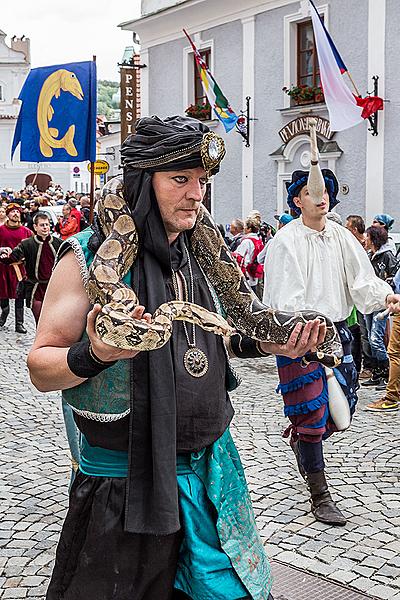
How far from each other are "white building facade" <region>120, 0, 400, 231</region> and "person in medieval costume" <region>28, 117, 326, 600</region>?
13.4 metres

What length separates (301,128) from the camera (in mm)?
18516

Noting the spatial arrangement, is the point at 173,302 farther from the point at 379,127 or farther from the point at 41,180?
the point at 41,180

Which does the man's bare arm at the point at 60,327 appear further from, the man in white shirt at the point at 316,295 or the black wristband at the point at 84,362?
the man in white shirt at the point at 316,295

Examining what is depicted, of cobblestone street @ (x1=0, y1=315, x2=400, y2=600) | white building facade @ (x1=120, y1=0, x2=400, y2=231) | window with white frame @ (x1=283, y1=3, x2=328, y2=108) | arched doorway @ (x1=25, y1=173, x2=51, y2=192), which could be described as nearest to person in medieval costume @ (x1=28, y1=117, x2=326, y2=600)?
cobblestone street @ (x1=0, y1=315, x2=400, y2=600)

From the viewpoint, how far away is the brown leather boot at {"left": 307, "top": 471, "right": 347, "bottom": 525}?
5.48 meters

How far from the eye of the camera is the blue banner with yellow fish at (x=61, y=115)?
8.80m

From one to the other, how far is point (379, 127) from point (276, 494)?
11884 millimetres

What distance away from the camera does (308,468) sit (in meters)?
5.52

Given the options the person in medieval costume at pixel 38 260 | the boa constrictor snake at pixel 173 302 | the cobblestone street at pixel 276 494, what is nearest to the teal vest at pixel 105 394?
the boa constrictor snake at pixel 173 302

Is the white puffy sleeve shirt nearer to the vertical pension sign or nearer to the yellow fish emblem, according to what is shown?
the yellow fish emblem

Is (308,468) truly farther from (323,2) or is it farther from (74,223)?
(323,2)

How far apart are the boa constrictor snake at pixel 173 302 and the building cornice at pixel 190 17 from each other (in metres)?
16.7

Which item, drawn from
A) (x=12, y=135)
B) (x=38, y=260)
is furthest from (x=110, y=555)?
(x=12, y=135)

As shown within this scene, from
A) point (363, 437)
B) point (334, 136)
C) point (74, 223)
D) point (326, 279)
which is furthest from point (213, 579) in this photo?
point (334, 136)
